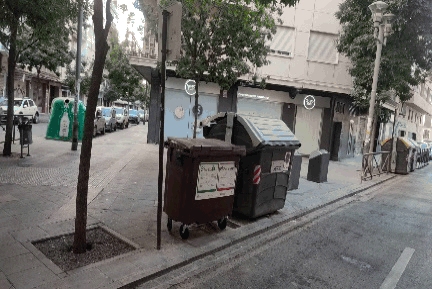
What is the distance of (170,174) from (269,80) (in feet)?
39.5

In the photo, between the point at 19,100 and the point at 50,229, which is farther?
the point at 19,100

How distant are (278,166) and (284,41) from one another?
12182 mm

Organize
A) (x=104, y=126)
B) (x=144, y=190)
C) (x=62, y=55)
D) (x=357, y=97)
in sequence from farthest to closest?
(x=62, y=55) < (x=104, y=126) < (x=357, y=97) < (x=144, y=190)

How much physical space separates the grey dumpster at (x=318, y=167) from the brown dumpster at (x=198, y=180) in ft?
19.3

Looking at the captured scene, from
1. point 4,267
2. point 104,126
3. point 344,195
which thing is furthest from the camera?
point 104,126

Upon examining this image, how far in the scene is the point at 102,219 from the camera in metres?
5.12

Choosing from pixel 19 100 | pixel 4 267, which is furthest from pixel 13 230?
pixel 19 100

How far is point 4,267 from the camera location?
3398 mm

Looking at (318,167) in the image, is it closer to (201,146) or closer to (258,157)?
(258,157)

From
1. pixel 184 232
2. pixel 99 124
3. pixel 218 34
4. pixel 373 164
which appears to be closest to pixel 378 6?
pixel 218 34

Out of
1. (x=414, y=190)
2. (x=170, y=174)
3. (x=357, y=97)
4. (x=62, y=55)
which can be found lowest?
(x=414, y=190)

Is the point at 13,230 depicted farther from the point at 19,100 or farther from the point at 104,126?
the point at 19,100

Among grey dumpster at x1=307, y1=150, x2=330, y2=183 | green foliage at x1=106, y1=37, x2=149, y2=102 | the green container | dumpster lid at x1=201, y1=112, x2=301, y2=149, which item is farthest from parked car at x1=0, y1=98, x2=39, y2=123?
dumpster lid at x1=201, y1=112, x2=301, y2=149

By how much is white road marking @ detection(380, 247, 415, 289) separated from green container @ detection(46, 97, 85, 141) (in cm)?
1276
